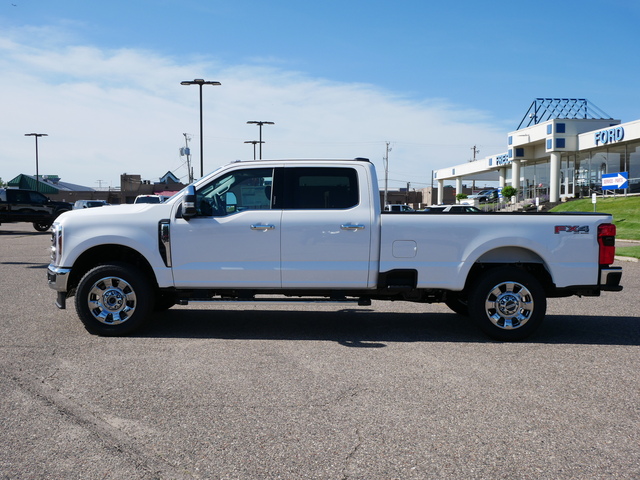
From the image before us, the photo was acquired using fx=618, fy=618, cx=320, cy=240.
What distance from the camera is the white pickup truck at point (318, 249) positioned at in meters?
7.16

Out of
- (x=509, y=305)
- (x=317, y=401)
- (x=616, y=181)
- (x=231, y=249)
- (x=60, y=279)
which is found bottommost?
(x=317, y=401)

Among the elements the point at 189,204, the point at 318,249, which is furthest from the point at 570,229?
the point at 189,204

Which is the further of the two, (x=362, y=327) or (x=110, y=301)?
(x=362, y=327)

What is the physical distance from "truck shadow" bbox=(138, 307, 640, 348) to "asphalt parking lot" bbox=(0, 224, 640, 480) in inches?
1.6

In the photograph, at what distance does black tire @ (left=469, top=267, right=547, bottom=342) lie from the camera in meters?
7.10

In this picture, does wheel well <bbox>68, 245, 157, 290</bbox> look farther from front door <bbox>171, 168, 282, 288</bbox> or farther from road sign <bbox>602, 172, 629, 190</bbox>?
road sign <bbox>602, 172, 629, 190</bbox>

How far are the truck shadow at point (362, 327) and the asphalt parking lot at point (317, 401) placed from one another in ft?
0.13

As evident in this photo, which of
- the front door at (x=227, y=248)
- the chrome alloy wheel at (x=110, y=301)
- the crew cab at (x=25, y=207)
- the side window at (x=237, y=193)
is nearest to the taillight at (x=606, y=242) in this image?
the front door at (x=227, y=248)

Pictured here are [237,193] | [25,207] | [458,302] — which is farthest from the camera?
[25,207]

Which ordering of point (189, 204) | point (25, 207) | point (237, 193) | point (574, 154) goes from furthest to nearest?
point (574, 154), point (25, 207), point (237, 193), point (189, 204)

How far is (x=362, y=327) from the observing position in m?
7.97

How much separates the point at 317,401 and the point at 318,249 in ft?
8.60

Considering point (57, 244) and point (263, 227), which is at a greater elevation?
point (263, 227)

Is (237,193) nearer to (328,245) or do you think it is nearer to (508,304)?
(328,245)
